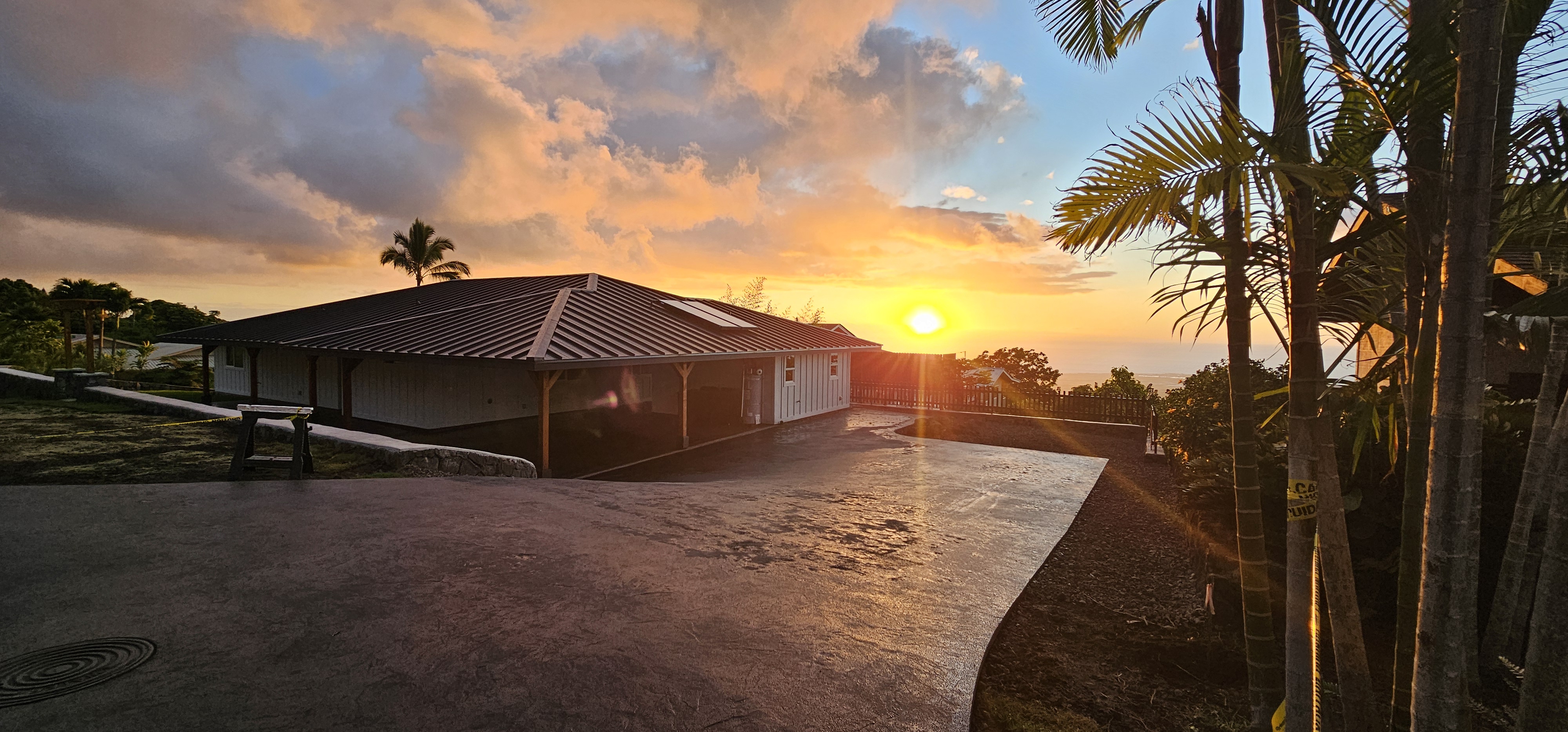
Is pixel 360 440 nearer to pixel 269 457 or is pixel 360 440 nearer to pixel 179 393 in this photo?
pixel 269 457

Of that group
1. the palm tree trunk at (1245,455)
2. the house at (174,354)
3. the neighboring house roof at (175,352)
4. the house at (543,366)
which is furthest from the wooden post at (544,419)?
the neighboring house roof at (175,352)

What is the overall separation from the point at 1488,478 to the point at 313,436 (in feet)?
47.5

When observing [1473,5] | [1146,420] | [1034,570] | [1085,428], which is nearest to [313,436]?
[1034,570]

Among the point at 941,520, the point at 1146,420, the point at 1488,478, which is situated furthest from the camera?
the point at 1146,420

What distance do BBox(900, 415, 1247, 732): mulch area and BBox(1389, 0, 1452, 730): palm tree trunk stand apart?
5.53ft

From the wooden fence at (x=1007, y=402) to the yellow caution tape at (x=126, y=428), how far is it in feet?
57.9

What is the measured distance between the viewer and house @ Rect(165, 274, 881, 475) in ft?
39.0

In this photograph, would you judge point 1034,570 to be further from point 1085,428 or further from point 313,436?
point 1085,428

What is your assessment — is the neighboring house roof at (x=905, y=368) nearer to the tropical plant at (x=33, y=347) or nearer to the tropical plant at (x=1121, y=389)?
the tropical plant at (x=1121, y=389)

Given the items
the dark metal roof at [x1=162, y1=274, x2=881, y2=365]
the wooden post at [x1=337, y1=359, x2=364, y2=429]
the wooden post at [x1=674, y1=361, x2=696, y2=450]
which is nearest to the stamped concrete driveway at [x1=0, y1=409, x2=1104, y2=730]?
the dark metal roof at [x1=162, y1=274, x2=881, y2=365]

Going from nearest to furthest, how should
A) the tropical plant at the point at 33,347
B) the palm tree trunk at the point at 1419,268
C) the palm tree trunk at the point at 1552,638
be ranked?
the palm tree trunk at the point at 1552,638
the palm tree trunk at the point at 1419,268
the tropical plant at the point at 33,347

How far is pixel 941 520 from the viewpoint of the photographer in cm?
806

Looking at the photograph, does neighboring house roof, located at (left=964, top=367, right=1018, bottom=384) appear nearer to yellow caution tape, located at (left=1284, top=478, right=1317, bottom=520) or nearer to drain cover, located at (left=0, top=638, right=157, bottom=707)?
yellow caution tape, located at (left=1284, top=478, right=1317, bottom=520)

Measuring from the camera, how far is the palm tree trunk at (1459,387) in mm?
1822
